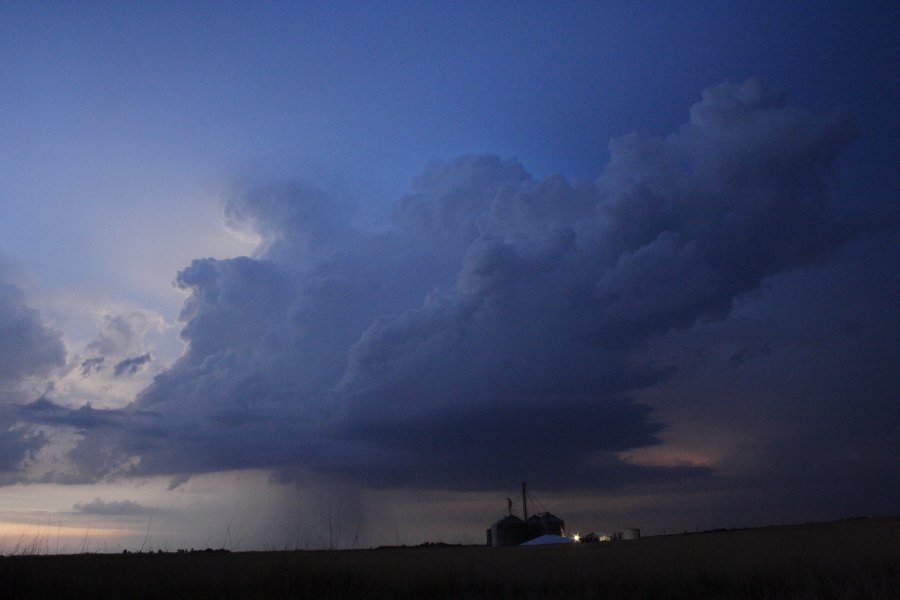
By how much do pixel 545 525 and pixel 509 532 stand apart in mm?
5723

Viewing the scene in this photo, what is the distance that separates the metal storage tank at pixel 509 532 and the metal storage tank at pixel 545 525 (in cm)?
110

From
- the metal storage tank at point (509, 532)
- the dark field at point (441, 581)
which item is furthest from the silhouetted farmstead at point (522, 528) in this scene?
the dark field at point (441, 581)

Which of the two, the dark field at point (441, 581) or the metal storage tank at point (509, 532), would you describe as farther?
the metal storage tank at point (509, 532)

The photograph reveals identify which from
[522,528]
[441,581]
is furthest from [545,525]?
[441,581]

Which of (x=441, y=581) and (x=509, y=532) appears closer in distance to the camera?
(x=441, y=581)

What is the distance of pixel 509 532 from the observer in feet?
362

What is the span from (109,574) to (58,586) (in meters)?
4.20

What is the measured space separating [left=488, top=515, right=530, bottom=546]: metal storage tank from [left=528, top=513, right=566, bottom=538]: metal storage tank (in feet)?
3.61

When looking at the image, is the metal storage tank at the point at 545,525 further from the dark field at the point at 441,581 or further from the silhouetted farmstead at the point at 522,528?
the dark field at the point at 441,581

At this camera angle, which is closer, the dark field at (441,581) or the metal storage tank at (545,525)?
the dark field at (441,581)

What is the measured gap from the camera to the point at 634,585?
3080 cm

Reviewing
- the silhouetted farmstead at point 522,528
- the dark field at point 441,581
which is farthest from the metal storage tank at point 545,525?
the dark field at point 441,581

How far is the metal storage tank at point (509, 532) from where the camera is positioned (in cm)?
10931

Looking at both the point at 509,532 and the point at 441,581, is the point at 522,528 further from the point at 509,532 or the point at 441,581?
the point at 441,581
